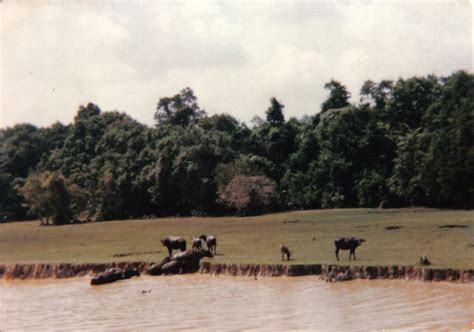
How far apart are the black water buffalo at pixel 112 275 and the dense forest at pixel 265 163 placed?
34484 mm

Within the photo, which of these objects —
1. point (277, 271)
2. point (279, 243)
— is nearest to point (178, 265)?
point (277, 271)

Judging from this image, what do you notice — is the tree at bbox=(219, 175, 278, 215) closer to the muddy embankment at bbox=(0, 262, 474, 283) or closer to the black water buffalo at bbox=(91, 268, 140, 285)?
the muddy embankment at bbox=(0, 262, 474, 283)

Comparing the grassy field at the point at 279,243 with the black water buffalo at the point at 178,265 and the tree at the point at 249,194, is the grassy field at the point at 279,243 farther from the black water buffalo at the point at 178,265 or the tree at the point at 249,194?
the tree at the point at 249,194

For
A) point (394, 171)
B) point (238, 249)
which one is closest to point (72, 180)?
point (394, 171)

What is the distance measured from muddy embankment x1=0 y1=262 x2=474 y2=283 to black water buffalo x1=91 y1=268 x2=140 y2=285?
0.98m

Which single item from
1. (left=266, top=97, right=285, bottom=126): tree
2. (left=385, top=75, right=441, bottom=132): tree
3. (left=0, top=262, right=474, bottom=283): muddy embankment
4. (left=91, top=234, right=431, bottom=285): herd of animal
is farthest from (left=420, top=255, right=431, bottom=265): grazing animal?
(left=266, top=97, right=285, bottom=126): tree

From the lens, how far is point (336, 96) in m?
81.6

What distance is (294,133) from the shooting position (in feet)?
271

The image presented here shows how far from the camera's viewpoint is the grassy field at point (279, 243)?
27344mm

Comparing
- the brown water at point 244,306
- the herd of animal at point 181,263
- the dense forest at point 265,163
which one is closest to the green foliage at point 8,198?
the dense forest at point 265,163

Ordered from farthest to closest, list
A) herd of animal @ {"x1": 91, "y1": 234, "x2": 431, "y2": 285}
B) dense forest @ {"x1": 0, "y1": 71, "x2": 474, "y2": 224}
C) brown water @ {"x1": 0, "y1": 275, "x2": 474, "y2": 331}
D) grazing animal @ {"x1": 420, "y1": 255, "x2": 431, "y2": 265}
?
dense forest @ {"x1": 0, "y1": 71, "x2": 474, "y2": 224} < herd of animal @ {"x1": 91, "y1": 234, "x2": 431, "y2": 285} < grazing animal @ {"x1": 420, "y1": 255, "x2": 431, "y2": 265} < brown water @ {"x1": 0, "y1": 275, "x2": 474, "y2": 331}

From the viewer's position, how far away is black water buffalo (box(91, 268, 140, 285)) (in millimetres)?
27750

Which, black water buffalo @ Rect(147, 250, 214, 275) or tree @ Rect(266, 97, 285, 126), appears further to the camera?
tree @ Rect(266, 97, 285, 126)

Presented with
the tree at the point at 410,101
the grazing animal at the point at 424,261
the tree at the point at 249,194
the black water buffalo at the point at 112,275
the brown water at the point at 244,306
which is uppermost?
the tree at the point at 410,101
